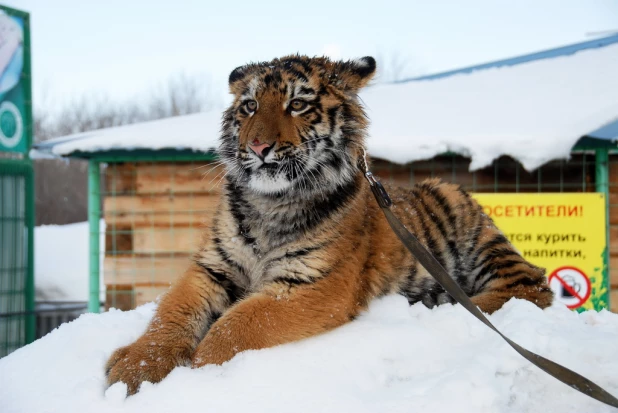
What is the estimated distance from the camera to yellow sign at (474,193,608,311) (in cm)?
532

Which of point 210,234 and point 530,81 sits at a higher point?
point 530,81

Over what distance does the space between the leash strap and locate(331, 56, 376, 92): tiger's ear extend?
23.0 inches

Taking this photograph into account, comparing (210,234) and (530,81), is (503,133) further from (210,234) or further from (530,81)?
(210,234)

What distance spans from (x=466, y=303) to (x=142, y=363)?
4.04 feet

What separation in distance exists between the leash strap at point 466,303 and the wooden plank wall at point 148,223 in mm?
4120

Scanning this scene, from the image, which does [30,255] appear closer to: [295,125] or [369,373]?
[295,125]

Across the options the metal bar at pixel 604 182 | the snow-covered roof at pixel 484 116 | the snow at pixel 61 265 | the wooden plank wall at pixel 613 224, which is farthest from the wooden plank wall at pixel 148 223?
the snow at pixel 61 265

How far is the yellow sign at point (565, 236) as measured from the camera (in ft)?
17.5

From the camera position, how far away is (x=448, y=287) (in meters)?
1.98

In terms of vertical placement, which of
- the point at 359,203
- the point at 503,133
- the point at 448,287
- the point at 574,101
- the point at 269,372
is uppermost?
the point at 574,101

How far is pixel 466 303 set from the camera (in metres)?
1.94

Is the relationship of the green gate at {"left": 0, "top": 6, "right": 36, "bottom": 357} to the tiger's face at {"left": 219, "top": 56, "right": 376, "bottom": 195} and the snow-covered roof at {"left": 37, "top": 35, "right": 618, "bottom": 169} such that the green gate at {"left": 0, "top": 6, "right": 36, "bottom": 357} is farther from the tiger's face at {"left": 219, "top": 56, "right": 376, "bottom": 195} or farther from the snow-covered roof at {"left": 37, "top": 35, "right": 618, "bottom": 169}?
the tiger's face at {"left": 219, "top": 56, "right": 376, "bottom": 195}

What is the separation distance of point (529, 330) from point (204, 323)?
4.56ft

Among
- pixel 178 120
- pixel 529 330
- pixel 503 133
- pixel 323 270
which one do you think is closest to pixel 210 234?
pixel 323 270
